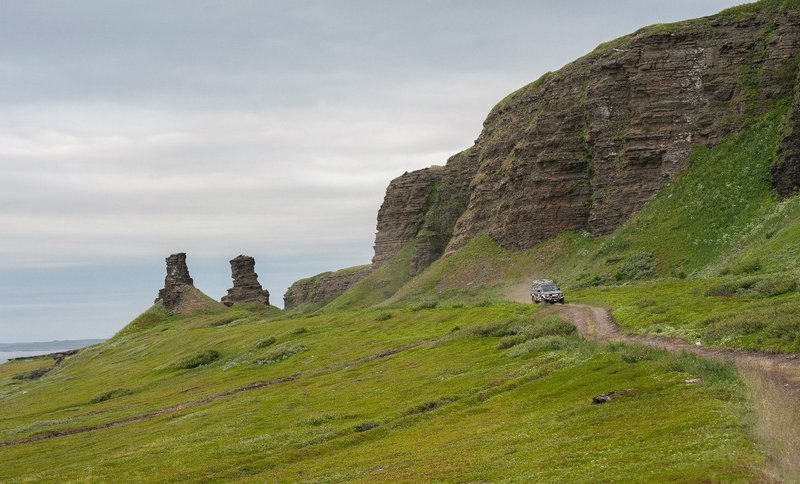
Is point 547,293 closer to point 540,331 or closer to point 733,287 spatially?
point 540,331

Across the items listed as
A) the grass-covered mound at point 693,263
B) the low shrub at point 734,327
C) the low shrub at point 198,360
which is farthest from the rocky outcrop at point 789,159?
the low shrub at point 198,360

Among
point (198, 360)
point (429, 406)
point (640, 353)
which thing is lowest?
point (429, 406)

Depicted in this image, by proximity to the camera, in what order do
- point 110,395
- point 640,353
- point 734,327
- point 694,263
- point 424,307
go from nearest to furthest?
point 640,353 → point 734,327 → point 694,263 → point 110,395 → point 424,307

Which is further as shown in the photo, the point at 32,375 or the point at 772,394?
→ the point at 32,375

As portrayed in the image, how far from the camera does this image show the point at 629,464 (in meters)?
19.7

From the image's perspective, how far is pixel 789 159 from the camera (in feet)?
293

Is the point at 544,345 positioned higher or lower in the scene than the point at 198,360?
lower

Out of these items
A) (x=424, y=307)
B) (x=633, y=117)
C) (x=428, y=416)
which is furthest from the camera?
(x=633, y=117)

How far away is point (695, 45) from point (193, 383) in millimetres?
101135

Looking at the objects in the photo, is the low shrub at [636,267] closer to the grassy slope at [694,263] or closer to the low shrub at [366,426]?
the grassy slope at [694,263]

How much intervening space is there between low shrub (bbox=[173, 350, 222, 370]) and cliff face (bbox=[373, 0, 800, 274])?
65.1m

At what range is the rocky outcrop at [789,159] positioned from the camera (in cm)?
8844

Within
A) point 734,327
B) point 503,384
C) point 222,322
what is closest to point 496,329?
point 503,384

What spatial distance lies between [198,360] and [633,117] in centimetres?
8880
